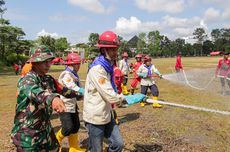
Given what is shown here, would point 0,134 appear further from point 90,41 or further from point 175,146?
point 90,41

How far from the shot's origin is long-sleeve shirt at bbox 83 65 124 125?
3.58 metres

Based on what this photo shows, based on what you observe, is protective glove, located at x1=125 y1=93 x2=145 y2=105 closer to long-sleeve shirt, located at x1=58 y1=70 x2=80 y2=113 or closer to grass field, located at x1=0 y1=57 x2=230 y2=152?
long-sleeve shirt, located at x1=58 y1=70 x2=80 y2=113

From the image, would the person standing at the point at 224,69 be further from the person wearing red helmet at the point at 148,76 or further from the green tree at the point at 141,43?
the green tree at the point at 141,43

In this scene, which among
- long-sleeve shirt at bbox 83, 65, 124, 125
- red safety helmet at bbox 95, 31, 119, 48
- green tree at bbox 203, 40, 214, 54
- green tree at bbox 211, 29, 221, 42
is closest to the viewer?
long-sleeve shirt at bbox 83, 65, 124, 125

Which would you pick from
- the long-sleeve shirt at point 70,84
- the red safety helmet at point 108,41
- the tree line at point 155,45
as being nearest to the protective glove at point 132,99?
the red safety helmet at point 108,41

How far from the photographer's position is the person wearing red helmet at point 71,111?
5.21 meters

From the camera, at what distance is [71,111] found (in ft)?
17.3

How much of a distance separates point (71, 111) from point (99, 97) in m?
1.68

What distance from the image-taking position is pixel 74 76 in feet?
18.1

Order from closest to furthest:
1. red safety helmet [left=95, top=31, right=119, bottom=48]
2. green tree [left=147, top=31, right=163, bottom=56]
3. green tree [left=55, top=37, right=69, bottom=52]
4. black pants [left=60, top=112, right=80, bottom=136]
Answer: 1. red safety helmet [left=95, top=31, right=119, bottom=48]
2. black pants [left=60, top=112, right=80, bottom=136]
3. green tree [left=55, top=37, right=69, bottom=52]
4. green tree [left=147, top=31, right=163, bottom=56]

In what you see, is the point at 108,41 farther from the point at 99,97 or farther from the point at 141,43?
the point at 141,43

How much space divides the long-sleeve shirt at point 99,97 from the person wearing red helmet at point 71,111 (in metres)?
1.24

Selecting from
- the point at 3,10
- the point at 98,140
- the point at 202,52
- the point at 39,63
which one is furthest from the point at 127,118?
the point at 202,52

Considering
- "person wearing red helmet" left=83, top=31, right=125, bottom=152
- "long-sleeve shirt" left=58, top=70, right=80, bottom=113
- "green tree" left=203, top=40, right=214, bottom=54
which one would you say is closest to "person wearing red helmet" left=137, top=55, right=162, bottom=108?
"long-sleeve shirt" left=58, top=70, right=80, bottom=113
